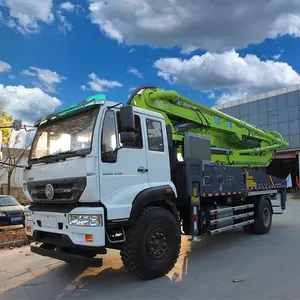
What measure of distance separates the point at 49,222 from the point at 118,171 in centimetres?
137

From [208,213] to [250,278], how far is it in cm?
185

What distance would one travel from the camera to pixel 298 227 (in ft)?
34.1

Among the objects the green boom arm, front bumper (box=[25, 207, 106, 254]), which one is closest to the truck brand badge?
front bumper (box=[25, 207, 106, 254])

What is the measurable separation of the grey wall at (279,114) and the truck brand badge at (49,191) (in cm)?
2759

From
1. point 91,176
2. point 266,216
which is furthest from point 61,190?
point 266,216

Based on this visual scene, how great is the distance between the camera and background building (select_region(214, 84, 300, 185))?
95.7 ft

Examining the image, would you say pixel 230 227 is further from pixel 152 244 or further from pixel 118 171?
pixel 118 171

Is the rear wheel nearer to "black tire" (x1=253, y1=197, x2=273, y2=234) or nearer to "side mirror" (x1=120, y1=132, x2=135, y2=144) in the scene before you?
"black tire" (x1=253, y1=197, x2=273, y2=234)

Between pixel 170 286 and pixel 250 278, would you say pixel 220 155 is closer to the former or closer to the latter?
pixel 250 278

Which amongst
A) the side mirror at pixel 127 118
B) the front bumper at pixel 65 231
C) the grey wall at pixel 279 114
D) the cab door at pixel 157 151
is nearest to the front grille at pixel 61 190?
the front bumper at pixel 65 231

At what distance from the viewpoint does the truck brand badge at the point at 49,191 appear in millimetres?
5273

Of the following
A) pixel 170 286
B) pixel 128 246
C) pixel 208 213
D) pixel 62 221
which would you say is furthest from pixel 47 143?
pixel 208 213

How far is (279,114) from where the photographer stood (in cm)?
3022

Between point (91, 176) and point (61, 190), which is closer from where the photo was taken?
point (91, 176)
